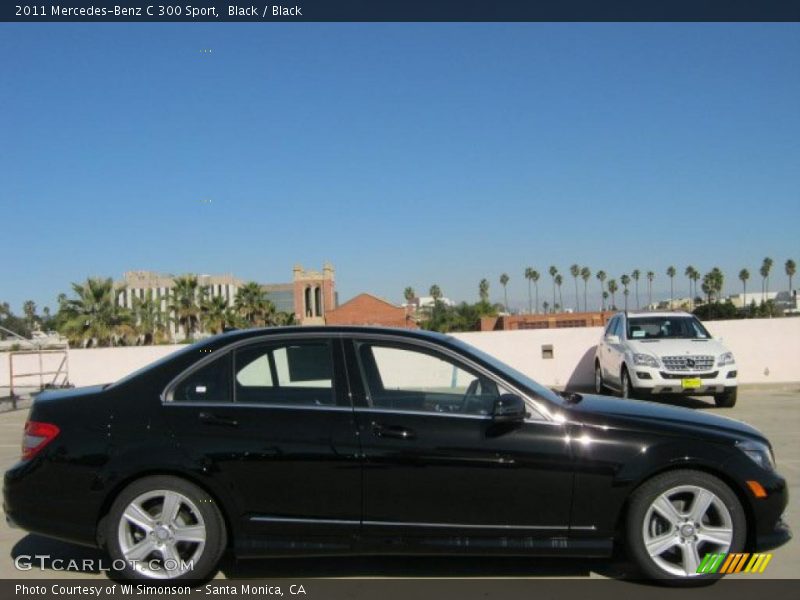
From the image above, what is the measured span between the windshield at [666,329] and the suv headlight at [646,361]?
959 mm

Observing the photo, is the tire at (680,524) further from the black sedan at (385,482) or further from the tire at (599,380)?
the tire at (599,380)

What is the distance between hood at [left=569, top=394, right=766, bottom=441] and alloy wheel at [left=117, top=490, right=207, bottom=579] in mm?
2381

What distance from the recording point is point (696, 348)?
40.0ft

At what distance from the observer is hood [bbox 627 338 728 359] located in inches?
474

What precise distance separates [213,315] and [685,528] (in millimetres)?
48980

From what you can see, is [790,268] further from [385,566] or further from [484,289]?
[385,566]

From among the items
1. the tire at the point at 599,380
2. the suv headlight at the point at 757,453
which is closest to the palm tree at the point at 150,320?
the tire at the point at 599,380

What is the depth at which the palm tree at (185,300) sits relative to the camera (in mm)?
50062

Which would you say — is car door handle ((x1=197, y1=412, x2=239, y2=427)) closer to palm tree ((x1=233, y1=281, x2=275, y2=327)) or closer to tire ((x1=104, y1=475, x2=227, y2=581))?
tire ((x1=104, y1=475, x2=227, y2=581))

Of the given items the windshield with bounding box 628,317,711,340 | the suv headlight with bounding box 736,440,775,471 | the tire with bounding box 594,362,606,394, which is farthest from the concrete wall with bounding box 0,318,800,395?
the suv headlight with bounding box 736,440,775,471

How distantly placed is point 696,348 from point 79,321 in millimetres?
27956

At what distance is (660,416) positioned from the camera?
15.4ft

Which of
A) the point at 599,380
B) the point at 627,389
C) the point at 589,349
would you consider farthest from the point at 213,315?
the point at 627,389

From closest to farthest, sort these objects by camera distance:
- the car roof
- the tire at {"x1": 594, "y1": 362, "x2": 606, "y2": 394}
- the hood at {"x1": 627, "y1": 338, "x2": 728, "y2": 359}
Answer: the hood at {"x1": 627, "y1": 338, "x2": 728, "y2": 359} → the car roof → the tire at {"x1": 594, "y1": 362, "x2": 606, "y2": 394}
